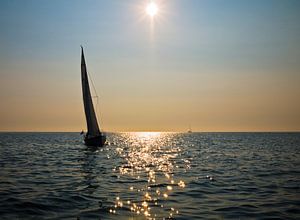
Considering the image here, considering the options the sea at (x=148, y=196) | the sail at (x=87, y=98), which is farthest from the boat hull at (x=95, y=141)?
the sea at (x=148, y=196)

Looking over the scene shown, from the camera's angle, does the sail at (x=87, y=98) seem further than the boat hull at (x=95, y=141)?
No

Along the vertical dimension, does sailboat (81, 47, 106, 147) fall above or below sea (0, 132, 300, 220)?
above

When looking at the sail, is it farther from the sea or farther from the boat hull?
the sea

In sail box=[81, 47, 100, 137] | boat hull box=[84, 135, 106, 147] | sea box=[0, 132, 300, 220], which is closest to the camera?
sea box=[0, 132, 300, 220]

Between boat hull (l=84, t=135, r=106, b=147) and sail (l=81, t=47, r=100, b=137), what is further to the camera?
boat hull (l=84, t=135, r=106, b=147)

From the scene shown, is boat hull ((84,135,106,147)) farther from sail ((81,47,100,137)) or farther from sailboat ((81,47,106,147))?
sail ((81,47,100,137))

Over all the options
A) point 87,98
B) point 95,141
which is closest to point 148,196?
point 87,98

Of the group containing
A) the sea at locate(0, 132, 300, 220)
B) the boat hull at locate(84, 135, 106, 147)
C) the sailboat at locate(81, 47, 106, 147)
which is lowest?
the sea at locate(0, 132, 300, 220)

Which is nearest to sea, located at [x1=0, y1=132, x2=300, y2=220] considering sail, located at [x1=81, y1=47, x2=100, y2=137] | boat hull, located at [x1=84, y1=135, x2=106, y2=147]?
sail, located at [x1=81, y1=47, x2=100, y2=137]

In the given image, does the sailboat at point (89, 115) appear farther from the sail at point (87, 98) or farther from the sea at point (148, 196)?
the sea at point (148, 196)

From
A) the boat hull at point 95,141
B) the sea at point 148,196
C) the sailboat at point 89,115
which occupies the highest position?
the sailboat at point 89,115

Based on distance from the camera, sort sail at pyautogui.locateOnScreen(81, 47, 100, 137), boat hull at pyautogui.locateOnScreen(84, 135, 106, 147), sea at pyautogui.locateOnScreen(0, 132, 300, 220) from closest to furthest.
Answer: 1. sea at pyautogui.locateOnScreen(0, 132, 300, 220)
2. sail at pyautogui.locateOnScreen(81, 47, 100, 137)
3. boat hull at pyautogui.locateOnScreen(84, 135, 106, 147)

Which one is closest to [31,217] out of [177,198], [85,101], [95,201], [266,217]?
[95,201]

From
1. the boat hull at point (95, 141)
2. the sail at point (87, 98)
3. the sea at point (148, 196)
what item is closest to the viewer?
the sea at point (148, 196)
